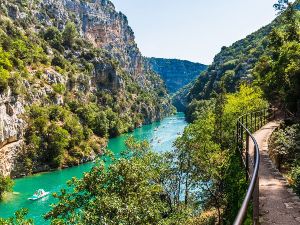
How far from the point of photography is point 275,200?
12945 mm

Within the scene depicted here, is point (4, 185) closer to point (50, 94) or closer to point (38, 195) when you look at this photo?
point (38, 195)

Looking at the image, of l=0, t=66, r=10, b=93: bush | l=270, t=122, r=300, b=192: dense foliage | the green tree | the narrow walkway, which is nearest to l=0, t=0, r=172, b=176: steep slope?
l=0, t=66, r=10, b=93: bush

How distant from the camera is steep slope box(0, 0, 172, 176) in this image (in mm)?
84500

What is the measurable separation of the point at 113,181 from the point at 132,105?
537 ft

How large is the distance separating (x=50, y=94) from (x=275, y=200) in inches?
4018

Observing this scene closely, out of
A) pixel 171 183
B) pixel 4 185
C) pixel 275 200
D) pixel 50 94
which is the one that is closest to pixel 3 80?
pixel 4 185

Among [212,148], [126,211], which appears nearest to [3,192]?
[212,148]

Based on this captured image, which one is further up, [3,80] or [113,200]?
[3,80]

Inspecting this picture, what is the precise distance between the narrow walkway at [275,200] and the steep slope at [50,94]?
6936 centimetres

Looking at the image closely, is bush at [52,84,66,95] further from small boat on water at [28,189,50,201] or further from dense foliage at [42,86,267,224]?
dense foliage at [42,86,267,224]

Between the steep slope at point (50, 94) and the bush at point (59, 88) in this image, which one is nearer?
the steep slope at point (50, 94)

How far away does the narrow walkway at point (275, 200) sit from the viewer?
36.7ft

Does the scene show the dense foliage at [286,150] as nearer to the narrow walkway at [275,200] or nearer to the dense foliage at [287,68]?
the narrow walkway at [275,200]

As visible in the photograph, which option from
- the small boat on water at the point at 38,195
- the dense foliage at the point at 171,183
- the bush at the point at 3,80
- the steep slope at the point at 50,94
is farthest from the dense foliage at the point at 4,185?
the bush at the point at 3,80
